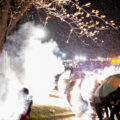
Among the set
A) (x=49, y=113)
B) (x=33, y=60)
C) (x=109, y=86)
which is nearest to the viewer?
(x=109, y=86)

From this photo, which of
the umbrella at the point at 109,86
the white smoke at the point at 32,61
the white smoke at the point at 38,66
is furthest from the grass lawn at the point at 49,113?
the umbrella at the point at 109,86

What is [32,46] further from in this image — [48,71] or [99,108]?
[99,108]

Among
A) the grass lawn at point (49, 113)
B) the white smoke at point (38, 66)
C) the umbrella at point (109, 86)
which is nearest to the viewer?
the umbrella at point (109, 86)

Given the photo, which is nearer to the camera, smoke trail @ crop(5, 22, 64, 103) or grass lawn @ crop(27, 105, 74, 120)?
grass lawn @ crop(27, 105, 74, 120)

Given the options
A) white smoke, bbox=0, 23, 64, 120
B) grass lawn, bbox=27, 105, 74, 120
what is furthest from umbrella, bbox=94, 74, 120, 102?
white smoke, bbox=0, 23, 64, 120

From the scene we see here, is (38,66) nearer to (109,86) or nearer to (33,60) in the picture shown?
(33,60)

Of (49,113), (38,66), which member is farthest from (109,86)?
(38,66)

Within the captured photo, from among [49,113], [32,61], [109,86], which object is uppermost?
[32,61]

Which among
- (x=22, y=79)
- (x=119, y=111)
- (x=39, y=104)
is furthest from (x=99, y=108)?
(x=22, y=79)

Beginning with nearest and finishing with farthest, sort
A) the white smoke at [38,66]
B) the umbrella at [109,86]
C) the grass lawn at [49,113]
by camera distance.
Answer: the umbrella at [109,86] < the grass lawn at [49,113] < the white smoke at [38,66]

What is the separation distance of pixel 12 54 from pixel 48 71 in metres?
3.31

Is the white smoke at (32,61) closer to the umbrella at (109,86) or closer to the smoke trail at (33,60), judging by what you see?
the smoke trail at (33,60)

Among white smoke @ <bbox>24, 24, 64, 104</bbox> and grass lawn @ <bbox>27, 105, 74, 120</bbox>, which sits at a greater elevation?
white smoke @ <bbox>24, 24, 64, 104</bbox>

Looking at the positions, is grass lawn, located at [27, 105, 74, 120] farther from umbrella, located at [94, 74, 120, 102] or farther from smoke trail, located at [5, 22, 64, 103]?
umbrella, located at [94, 74, 120, 102]
